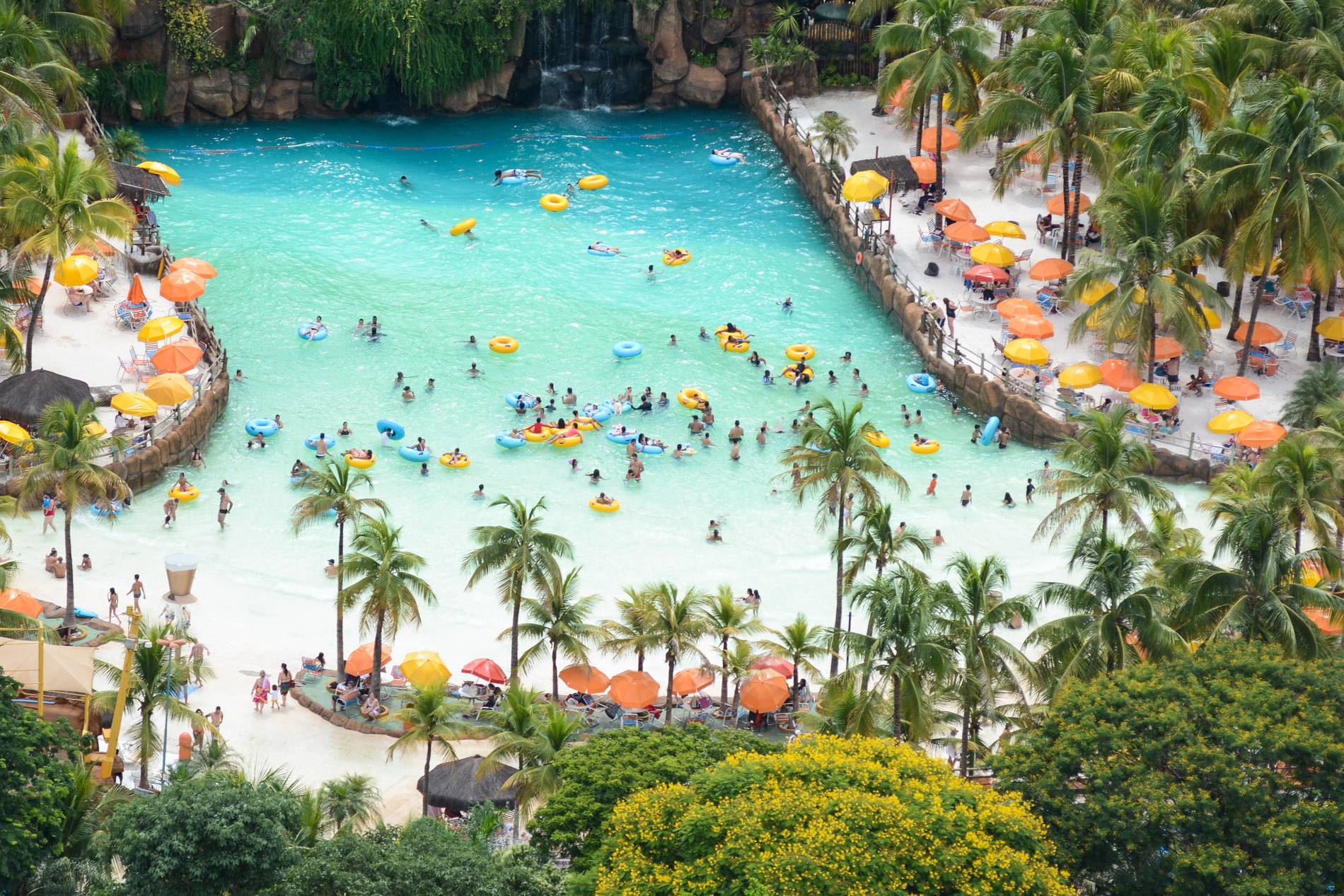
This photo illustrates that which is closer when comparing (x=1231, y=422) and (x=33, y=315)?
(x=1231, y=422)

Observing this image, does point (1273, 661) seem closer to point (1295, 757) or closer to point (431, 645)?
point (1295, 757)

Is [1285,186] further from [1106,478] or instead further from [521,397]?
[521,397]

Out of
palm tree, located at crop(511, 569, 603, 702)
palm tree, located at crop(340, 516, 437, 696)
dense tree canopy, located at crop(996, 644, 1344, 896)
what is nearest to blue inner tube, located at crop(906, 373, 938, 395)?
palm tree, located at crop(511, 569, 603, 702)

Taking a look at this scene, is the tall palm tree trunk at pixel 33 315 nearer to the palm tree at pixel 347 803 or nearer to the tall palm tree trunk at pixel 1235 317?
the palm tree at pixel 347 803

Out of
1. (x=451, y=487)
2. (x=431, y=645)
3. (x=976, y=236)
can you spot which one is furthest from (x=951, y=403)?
(x=431, y=645)

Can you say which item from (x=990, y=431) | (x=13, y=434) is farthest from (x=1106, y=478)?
(x=13, y=434)

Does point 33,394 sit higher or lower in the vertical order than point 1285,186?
lower

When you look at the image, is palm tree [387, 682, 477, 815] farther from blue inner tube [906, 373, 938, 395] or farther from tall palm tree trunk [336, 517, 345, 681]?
blue inner tube [906, 373, 938, 395]
